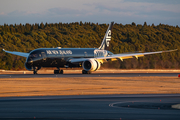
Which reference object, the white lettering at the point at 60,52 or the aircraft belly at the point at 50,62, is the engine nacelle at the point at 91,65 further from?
the white lettering at the point at 60,52

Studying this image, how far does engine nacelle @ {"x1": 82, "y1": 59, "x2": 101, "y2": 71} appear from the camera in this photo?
48.6 m

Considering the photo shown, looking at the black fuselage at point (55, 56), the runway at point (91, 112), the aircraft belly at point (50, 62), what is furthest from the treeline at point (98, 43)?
the runway at point (91, 112)

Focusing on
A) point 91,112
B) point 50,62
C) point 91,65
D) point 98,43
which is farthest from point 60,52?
point 98,43

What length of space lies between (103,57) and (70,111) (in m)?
36.8

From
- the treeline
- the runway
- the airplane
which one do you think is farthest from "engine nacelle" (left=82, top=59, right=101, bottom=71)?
the runway

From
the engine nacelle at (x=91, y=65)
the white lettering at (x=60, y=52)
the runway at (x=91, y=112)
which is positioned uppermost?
the white lettering at (x=60, y=52)

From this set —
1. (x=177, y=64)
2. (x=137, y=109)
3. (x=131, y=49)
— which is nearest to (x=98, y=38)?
(x=131, y=49)

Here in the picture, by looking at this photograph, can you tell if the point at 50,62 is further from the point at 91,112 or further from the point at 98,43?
the point at 98,43

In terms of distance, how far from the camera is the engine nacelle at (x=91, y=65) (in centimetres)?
4856

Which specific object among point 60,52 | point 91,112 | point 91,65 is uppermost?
point 60,52

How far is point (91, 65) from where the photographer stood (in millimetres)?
48438

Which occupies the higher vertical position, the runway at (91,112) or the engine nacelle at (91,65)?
the runway at (91,112)

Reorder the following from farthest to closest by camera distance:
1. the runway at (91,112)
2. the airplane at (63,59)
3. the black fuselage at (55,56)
Result: the airplane at (63,59) < the black fuselage at (55,56) < the runway at (91,112)

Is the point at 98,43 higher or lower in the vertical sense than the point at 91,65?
higher
